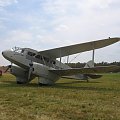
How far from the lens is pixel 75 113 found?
876cm

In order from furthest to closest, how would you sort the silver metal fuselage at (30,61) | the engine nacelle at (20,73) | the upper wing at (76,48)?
the engine nacelle at (20,73), the upper wing at (76,48), the silver metal fuselage at (30,61)

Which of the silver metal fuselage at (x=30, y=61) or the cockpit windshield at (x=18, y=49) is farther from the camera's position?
the cockpit windshield at (x=18, y=49)

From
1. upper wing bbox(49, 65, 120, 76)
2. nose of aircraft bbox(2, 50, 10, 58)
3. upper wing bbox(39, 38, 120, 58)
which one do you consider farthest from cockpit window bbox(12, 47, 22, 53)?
upper wing bbox(49, 65, 120, 76)

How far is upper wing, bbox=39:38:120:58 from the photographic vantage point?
23.2 metres

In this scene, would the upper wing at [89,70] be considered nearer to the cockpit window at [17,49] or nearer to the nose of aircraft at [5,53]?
the cockpit window at [17,49]

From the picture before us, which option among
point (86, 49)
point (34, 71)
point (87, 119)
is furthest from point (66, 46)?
point (87, 119)

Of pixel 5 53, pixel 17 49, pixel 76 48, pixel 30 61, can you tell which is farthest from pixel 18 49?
pixel 76 48

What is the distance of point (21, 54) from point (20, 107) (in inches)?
550

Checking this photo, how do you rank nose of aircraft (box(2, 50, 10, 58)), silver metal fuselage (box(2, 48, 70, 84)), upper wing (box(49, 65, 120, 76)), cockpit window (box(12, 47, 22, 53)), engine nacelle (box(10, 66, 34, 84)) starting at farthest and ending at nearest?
engine nacelle (box(10, 66, 34, 84)) → cockpit window (box(12, 47, 22, 53)) → nose of aircraft (box(2, 50, 10, 58)) → silver metal fuselage (box(2, 48, 70, 84)) → upper wing (box(49, 65, 120, 76))

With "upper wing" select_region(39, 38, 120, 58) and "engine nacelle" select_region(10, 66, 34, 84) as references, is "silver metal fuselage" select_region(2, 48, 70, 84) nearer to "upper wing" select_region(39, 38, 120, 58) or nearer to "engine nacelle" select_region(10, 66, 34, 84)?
"engine nacelle" select_region(10, 66, 34, 84)

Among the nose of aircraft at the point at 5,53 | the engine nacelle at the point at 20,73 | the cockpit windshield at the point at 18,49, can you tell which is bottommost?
the engine nacelle at the point at 20,73

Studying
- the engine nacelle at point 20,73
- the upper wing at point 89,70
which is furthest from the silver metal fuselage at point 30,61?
the upper wing at point 89,70

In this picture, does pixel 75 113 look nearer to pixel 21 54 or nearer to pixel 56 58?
pixel 21 54

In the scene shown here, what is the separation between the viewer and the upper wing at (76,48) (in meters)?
23.2
